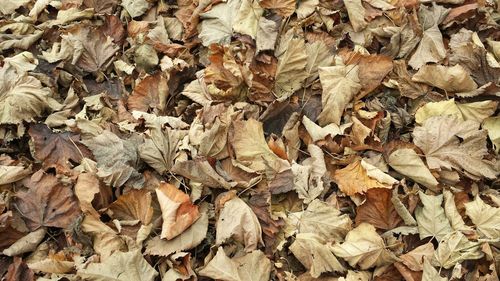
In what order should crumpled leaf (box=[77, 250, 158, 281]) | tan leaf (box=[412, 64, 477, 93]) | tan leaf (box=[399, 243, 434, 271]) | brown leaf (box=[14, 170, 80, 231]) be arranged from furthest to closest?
tan leaf (box=[412, 64, 477, 93])
brown leaf (box=[14, 170, 80, 231])
tan leaf (box=[399, 243, 434, 271])
crumpled leaf (box=[77, 250, 158, 281])

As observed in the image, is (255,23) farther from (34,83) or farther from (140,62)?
(34,83)

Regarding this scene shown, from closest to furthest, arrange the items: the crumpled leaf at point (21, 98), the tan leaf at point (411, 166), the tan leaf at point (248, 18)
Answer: the tan leaf at point (411, 166), the crumpled leaf at point (21, 98), the tan leaf at point (248, 18)

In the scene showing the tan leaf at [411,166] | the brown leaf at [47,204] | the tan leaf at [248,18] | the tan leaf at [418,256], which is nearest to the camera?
the tan leaf at [418,256]

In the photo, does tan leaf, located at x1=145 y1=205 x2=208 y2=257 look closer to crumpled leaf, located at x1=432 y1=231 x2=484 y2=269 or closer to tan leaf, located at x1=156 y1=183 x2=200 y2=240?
tan leaf, located at x1=156 y1=183 x2=200 y2=240

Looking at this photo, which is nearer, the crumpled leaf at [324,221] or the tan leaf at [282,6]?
the crumpled leaf at [324,221]

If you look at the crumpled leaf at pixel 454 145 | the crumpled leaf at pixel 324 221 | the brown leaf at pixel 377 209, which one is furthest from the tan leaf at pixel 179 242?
the crumpled leaf at pixel 454 145

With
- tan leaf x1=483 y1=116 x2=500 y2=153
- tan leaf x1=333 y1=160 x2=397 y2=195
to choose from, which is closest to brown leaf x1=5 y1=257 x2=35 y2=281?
tan leaf x1=333 y1=160 x2=397 y2=195

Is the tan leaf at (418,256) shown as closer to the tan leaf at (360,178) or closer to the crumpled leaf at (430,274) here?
the crumpled leaf at (430,274)
